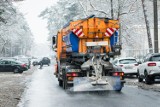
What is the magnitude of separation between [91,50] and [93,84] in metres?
2.14

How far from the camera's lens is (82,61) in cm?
1961

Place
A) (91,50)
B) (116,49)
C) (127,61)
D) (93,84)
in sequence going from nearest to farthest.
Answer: (93,84)
(91,50)
(116,49)
(127,61)

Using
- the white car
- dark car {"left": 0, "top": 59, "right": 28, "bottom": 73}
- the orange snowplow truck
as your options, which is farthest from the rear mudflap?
dark car {"left": 0, "top": 59, "right": 28, "bottom": 73}

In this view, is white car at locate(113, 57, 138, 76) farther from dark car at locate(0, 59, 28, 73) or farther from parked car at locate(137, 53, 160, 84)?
dark car at locate(0, 59, 28, 73)

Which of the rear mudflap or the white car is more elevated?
the white car

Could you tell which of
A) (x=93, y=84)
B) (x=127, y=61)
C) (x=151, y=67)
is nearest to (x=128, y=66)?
(x=127, y=61)

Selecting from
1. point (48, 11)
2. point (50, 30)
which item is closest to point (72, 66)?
point (48, 11)

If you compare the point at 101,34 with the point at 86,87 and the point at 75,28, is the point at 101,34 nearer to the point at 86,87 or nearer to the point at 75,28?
the point at 75,28

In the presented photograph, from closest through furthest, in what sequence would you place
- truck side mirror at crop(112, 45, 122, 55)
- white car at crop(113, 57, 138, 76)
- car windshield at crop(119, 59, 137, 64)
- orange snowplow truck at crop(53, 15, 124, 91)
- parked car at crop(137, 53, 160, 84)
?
orange snowplow truck at crop(53, 15, 124, 91), truck side mirror at crop(112, 45, 122, 55), parked car at crop(137, 53, 160, 84), white car at crop(113, 57, 138, 76), car windshield at crop(119, 59, 137, 64)

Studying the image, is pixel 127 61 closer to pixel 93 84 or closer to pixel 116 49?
pixel 116 49

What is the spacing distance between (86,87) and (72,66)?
5.59 feet

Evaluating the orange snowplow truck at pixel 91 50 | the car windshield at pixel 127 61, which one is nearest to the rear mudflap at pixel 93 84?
the orange snowplow truck at pixel 91 50

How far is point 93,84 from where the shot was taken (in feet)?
59.0

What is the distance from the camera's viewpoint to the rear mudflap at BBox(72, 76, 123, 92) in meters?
18.0
